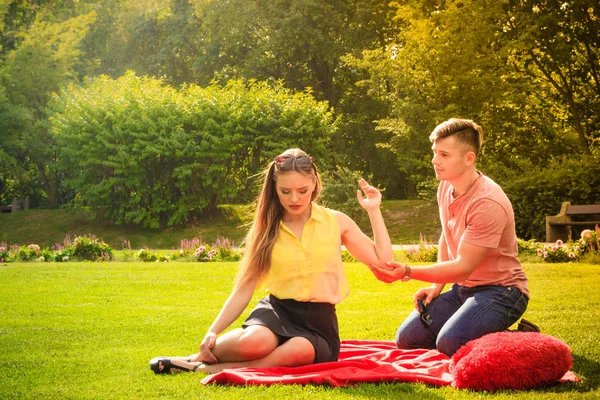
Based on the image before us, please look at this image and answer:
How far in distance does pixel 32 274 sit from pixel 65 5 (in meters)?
29.2

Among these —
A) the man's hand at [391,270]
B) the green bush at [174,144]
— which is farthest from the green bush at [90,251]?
the man's hand at [391,270]

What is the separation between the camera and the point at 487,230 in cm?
494

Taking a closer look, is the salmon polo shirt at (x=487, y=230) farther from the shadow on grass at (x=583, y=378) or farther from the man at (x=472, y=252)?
the shadow on grass at (x=583, y=378)

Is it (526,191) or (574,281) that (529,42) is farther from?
(574,281)

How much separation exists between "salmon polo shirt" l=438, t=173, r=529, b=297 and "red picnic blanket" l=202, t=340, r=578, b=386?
643 millimetres

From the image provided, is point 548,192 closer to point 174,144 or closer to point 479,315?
point 174,144

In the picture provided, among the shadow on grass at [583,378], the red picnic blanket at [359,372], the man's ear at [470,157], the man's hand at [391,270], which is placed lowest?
the shadow on grass at [583,378]

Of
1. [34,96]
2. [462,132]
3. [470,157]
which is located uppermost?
[34,96]

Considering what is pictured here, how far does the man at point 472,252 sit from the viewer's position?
4.96 m

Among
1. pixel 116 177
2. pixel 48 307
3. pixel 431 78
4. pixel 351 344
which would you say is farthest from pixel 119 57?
pixel 351 344

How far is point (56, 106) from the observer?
25.8m

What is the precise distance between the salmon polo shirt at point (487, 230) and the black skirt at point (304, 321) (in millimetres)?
980

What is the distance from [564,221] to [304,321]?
11186mm

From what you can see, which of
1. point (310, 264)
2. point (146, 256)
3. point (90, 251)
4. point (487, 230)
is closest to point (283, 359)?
point (310, 264)
